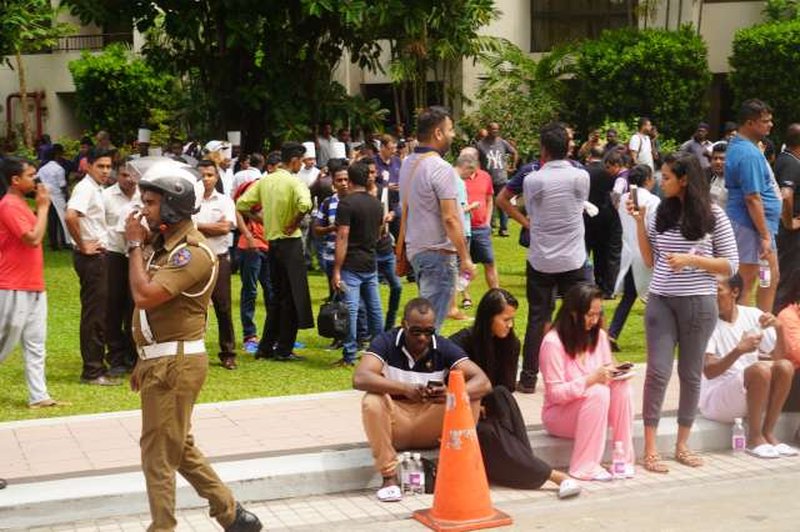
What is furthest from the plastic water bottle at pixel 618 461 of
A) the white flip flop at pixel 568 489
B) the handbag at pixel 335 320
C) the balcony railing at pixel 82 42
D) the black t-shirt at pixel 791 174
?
the balcony railing at pixel 82 42

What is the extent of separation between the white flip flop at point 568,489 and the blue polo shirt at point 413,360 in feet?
3.02

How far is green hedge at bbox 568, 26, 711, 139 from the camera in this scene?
25.5 meters

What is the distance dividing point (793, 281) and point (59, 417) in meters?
5.16

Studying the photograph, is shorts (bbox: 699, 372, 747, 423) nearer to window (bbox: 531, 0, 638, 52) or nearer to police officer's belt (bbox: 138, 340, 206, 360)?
police officer's belt (bbox: 138, 340, 206, 360)

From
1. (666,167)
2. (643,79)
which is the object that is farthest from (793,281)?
(643,79)

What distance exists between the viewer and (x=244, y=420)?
9.02m

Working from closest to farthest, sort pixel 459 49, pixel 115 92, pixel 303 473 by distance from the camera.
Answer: pixel 303 473
pixel 459 49
pixel 115 92

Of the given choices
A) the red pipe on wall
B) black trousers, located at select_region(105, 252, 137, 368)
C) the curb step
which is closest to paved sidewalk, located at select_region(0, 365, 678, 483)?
the curb step

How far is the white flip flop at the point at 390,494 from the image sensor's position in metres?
7.46

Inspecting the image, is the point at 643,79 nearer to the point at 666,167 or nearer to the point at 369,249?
the point at 369,249

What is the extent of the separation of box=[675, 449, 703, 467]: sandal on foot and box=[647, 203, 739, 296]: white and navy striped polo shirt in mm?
1046

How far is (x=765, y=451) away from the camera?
331 inches

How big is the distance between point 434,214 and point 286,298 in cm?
285

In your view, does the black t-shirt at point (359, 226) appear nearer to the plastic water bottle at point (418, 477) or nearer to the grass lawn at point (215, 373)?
the grass lawn at point (215, 373)
